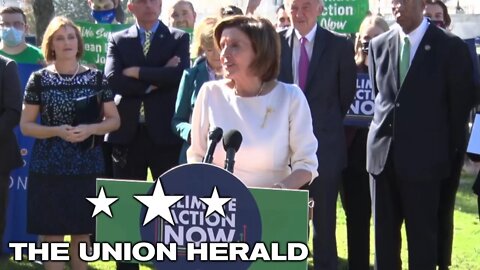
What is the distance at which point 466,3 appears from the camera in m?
24.2

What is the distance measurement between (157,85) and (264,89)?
106 inches

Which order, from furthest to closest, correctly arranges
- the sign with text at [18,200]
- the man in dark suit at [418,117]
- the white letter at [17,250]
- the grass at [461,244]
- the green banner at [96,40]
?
the green banner at [96,40] < the sign with text at [18,200] < the grass at [461,244] < the white letter at [17,250] < the man in dark suit at [418,117]

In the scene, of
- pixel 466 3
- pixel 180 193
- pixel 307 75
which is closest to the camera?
pixel 180 193

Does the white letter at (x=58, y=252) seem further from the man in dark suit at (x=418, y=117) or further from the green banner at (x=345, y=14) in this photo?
the green banner at (x=345, y=14)

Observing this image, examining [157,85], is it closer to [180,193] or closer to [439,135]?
[439,135]

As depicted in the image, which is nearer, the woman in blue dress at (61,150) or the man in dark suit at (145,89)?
the woman in blue dress at (61,150)

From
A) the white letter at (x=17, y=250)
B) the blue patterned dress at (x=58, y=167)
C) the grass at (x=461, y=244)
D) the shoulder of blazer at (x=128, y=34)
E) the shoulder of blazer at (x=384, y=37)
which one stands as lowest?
the grass at (x=461, y=244)

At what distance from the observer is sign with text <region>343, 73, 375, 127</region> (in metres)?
6.73

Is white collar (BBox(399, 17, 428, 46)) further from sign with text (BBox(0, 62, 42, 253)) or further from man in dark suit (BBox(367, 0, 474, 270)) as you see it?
sign with text (BBox(0, 62, 42, 253))

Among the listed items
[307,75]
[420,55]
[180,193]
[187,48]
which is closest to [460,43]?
[420,55]

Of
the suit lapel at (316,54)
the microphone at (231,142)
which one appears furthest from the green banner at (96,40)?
the microphone at (231,142)

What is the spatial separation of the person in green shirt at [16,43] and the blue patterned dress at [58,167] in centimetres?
165

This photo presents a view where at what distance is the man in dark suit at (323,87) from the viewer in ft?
19.9

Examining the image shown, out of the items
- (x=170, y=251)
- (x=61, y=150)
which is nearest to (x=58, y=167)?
(x=61, y=150)
